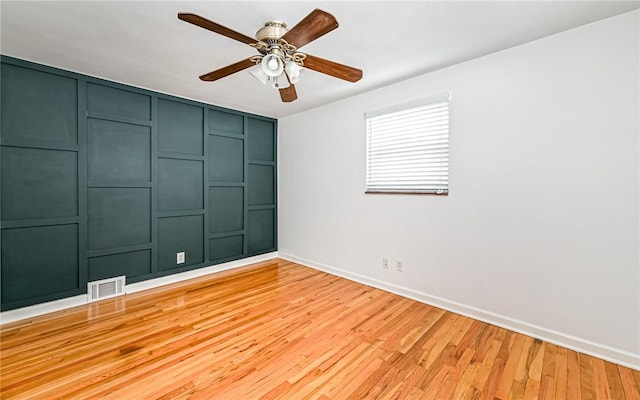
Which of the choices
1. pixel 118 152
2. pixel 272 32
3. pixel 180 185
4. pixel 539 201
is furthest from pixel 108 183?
pixel 539 201

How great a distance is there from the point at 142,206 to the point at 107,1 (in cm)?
224

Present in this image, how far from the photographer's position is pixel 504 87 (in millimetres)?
2467

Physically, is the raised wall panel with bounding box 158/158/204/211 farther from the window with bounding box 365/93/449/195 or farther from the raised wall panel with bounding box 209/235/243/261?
the window with bounding box 365/93/449/195

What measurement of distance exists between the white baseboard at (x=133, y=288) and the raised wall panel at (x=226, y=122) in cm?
197

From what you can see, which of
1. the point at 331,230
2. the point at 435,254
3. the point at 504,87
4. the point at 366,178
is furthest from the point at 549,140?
the point at 331,230

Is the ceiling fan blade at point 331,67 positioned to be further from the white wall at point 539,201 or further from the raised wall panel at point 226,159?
the raised wall panel at point 226,159

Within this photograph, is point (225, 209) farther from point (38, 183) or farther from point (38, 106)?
point (38, 106)

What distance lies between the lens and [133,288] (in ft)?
10.9

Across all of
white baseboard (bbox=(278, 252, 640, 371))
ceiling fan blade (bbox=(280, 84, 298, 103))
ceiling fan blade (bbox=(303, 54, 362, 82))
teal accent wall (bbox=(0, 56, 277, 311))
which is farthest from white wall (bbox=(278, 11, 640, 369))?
teal accent wall (bbox=(0, 56, 277, 311))

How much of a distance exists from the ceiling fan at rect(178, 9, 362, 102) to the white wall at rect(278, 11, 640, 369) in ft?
4.37

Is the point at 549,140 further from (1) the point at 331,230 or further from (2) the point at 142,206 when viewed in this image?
(2) the point at 142,206

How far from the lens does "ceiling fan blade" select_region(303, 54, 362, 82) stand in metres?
2.05

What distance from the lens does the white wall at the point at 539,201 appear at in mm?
1987

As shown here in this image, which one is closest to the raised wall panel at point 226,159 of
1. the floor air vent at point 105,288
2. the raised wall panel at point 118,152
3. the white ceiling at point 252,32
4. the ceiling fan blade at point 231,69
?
the raised wall panel at point 118,152
